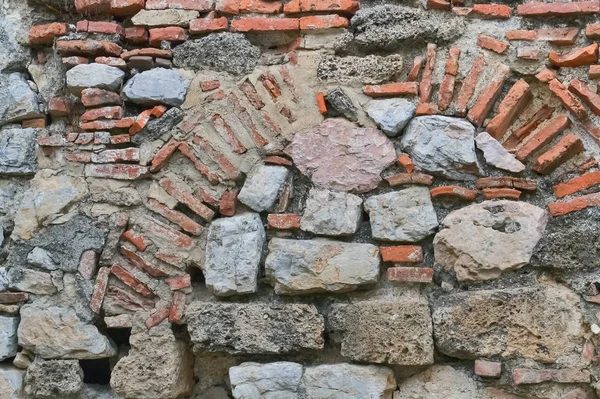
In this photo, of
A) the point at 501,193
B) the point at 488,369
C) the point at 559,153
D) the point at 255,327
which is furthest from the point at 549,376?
the point at 255,327

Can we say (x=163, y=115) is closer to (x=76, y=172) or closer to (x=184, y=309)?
(x=76, y=172)

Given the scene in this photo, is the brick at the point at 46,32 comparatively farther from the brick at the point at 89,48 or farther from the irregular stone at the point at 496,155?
the irregular stone at the point at 496,155

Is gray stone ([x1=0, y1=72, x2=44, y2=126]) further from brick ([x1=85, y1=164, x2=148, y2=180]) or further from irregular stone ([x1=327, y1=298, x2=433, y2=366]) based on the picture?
irregular stone ([x1=327, y1=298, x2=433, y2=366])

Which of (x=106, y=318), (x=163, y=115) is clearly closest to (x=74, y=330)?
(x=106, y=318)

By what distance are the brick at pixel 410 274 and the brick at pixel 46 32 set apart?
5.62ft

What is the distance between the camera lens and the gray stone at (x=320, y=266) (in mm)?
2320

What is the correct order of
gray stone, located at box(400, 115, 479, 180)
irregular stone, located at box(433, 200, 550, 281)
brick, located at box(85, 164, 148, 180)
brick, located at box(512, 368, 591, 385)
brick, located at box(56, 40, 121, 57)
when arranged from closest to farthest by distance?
brick, located at box(512, 368, 591, 385) < irregular stone, located at box(433, 200, 550, 281) < gray stone, located at box(400, 115, 479, 180) < brick, located at box(85, 164, 148, 180) < brick, located at box(56, 40, 121, 57)

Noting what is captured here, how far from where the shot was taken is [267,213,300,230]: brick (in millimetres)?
2426

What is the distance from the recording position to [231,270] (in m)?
2.40

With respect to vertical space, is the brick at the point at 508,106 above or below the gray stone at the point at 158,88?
below

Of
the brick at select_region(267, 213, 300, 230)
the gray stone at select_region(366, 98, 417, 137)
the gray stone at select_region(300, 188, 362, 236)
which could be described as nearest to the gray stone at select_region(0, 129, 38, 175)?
the brick at select_region(267, 213, 300, 230)

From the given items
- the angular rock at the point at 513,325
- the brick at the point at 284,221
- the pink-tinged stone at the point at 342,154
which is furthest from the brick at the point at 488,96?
the brick at the point at 284,221

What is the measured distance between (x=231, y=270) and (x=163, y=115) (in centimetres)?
71

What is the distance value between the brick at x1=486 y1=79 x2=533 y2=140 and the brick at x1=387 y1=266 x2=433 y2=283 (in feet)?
1.88
